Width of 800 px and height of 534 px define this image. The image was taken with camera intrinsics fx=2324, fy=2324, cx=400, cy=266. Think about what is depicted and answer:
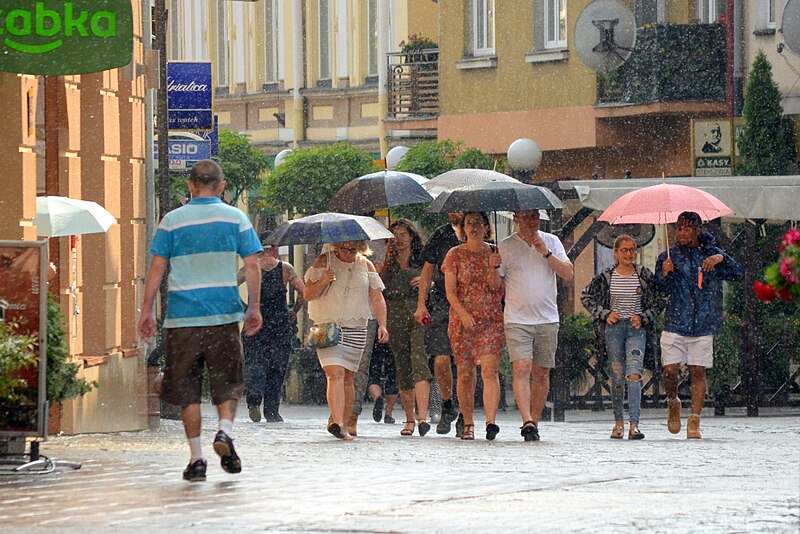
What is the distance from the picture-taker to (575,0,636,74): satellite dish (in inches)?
1180

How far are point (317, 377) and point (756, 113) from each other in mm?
6452

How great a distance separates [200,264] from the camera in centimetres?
1259

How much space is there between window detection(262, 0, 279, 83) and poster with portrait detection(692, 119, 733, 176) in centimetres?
2036

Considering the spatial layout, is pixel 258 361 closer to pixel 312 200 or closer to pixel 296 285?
pixel 296 285

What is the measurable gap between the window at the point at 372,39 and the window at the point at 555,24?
10859mm

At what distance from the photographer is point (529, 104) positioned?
1401 inches

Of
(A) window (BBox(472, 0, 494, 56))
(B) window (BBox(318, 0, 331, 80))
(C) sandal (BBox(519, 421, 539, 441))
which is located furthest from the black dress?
(B) window (BBox(318, 0, 331, 80))

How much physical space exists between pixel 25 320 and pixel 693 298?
19.0 ft

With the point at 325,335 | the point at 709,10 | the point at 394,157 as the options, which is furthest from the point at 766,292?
the point at 394,157

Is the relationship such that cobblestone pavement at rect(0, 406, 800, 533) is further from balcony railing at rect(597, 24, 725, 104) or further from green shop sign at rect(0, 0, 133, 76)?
balcony railing at rect(597, 24, 725, 104)

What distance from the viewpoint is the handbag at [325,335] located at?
1641 centimetres

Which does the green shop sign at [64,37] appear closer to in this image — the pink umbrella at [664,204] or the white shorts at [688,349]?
the white shorts at [688,349]

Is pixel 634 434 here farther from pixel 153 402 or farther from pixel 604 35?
pixel 604 35

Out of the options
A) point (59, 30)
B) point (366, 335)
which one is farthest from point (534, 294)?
point (59, 30)
